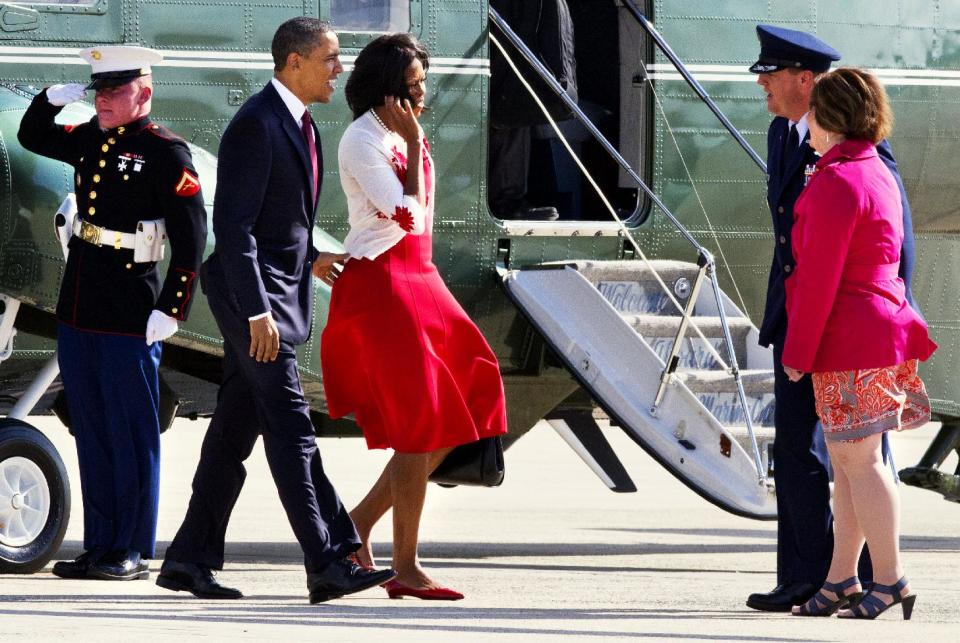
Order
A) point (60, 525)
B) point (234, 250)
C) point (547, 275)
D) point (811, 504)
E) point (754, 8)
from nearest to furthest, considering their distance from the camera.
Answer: point (234, 250) → point (811, 504) → point (60, 525) → point (547, 275) → point (754, 8)

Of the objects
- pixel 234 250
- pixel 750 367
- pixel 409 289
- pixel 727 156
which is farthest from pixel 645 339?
pixel 234 250

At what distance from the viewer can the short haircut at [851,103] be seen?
5945 millimetres

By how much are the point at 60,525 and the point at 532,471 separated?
8128 mm

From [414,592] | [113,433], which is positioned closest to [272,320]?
[414,592]

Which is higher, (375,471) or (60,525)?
(60,525)

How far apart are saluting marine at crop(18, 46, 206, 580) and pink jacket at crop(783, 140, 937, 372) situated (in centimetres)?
219

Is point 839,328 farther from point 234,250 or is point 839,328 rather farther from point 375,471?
point 375,471

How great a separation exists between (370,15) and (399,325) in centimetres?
243

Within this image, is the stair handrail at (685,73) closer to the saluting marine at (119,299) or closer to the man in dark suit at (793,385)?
the man in dark suit at (793,385)

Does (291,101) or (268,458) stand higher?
(291,101)

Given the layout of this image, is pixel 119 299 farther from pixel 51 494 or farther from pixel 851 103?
pixel 851 103

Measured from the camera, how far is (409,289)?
20.2ft

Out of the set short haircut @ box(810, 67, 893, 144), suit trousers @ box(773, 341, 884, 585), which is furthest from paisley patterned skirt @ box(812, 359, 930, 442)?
short haircut @ box(810, 67, 893, 144)

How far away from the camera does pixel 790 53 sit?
641 centimetres
